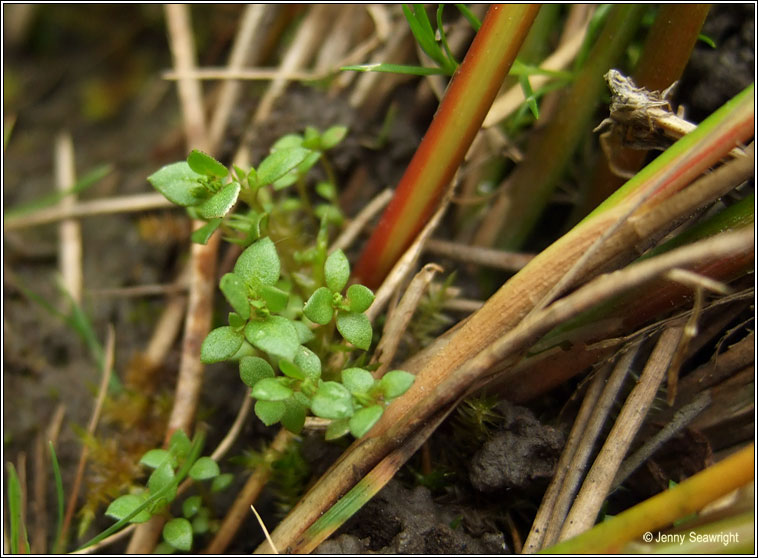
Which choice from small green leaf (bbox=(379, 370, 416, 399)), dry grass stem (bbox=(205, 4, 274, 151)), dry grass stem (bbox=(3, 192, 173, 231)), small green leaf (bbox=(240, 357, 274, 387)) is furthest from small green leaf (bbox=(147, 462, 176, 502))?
dry grass stem (bbox=(205, 4, 274, 151))

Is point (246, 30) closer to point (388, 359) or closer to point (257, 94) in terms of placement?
point (257, 94)

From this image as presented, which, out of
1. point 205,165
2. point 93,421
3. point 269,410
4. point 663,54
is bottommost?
point 93,421

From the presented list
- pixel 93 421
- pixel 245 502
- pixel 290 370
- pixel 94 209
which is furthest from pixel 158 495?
pixel 94 209

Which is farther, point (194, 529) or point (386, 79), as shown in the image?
point (386, 79)

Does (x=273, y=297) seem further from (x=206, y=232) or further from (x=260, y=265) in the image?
(x=206, y=232)

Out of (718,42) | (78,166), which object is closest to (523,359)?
(718,42)

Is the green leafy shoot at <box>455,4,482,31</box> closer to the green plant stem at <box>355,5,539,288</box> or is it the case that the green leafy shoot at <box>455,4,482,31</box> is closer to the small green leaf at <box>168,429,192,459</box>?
the green plant stem at <box>355,5,539,288</box>

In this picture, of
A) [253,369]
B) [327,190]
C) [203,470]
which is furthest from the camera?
[327,190]
